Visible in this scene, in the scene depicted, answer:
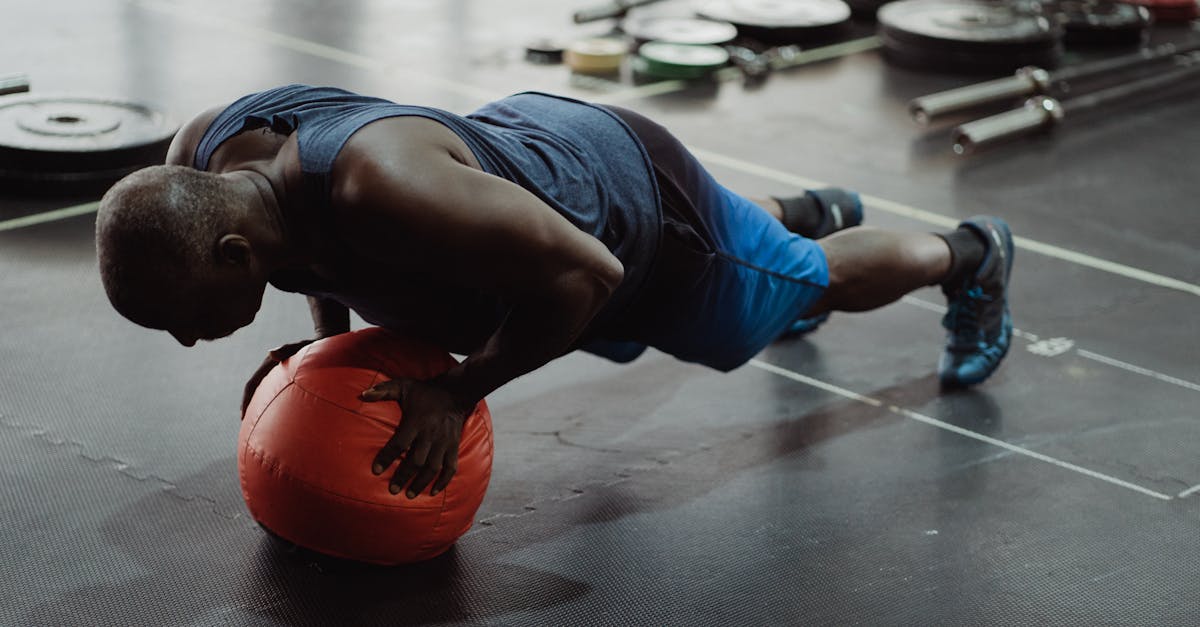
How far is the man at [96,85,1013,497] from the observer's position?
178cm

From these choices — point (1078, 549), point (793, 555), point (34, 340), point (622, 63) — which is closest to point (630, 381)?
point (793, 555)

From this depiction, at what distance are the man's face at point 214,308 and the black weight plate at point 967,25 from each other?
4429 mm

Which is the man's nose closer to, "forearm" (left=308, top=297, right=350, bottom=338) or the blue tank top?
the blue tank top

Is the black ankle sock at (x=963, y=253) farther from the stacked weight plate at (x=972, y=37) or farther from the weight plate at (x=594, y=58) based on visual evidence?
the stacked weight plate at (x=972, y=37)

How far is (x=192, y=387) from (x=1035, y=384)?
5.95 ft

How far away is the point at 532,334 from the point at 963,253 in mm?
1238

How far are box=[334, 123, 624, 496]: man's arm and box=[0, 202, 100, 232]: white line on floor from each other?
192 centimetres

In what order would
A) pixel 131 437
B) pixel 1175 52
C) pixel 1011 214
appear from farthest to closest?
pixel 1175 52, pixel 1011 214, pixel 131 437

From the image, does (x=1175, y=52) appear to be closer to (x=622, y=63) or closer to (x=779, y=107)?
(x=779, y=107)

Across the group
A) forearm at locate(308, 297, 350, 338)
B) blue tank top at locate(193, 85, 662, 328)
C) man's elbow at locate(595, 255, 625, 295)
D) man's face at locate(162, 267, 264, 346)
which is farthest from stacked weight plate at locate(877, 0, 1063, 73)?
man's face at locate(162, 267, 264, 346)

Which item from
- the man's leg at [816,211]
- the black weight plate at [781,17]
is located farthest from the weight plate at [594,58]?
the man's leg at [816,211]

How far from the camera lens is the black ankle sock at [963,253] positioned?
9.34ft

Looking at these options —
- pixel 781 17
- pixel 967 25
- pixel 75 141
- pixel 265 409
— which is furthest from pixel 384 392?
pixel 967 25

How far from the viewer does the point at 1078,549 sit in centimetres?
237
